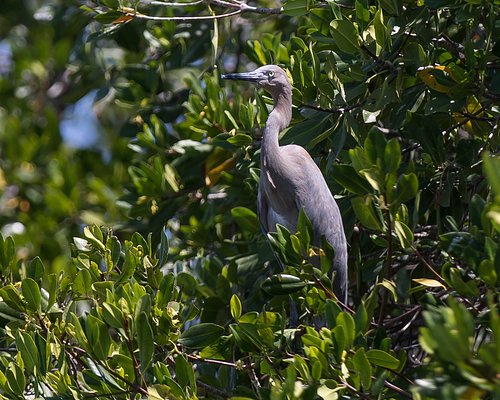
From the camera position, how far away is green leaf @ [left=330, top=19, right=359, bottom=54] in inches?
122

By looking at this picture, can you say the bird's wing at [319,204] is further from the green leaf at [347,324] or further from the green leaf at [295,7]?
the green leaf at [347,324]

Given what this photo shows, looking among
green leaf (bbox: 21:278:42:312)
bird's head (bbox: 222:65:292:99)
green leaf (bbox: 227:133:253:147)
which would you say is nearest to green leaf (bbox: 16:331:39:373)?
green leaf (bbox: 21:278:42:312)

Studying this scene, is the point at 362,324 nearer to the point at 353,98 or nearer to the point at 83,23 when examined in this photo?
the point at 353,98

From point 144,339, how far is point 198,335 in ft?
1.10

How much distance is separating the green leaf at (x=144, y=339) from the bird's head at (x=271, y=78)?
1.46 m

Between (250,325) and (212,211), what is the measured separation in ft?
5.37

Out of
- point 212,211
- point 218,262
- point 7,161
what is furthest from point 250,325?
point 7,161

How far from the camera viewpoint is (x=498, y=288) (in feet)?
7.75

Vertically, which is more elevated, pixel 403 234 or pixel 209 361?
pixel 403 234

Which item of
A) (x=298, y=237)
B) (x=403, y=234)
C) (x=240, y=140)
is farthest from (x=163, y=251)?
(x=403, y=234)

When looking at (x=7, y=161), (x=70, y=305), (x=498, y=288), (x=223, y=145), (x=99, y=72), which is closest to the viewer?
(x=498, y=288)

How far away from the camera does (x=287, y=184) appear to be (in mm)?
3865

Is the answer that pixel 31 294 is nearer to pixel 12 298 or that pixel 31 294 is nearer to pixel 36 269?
pixel 12 298

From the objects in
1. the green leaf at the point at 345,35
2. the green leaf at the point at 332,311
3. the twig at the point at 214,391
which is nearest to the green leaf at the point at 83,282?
the twig at the point at 214,391
